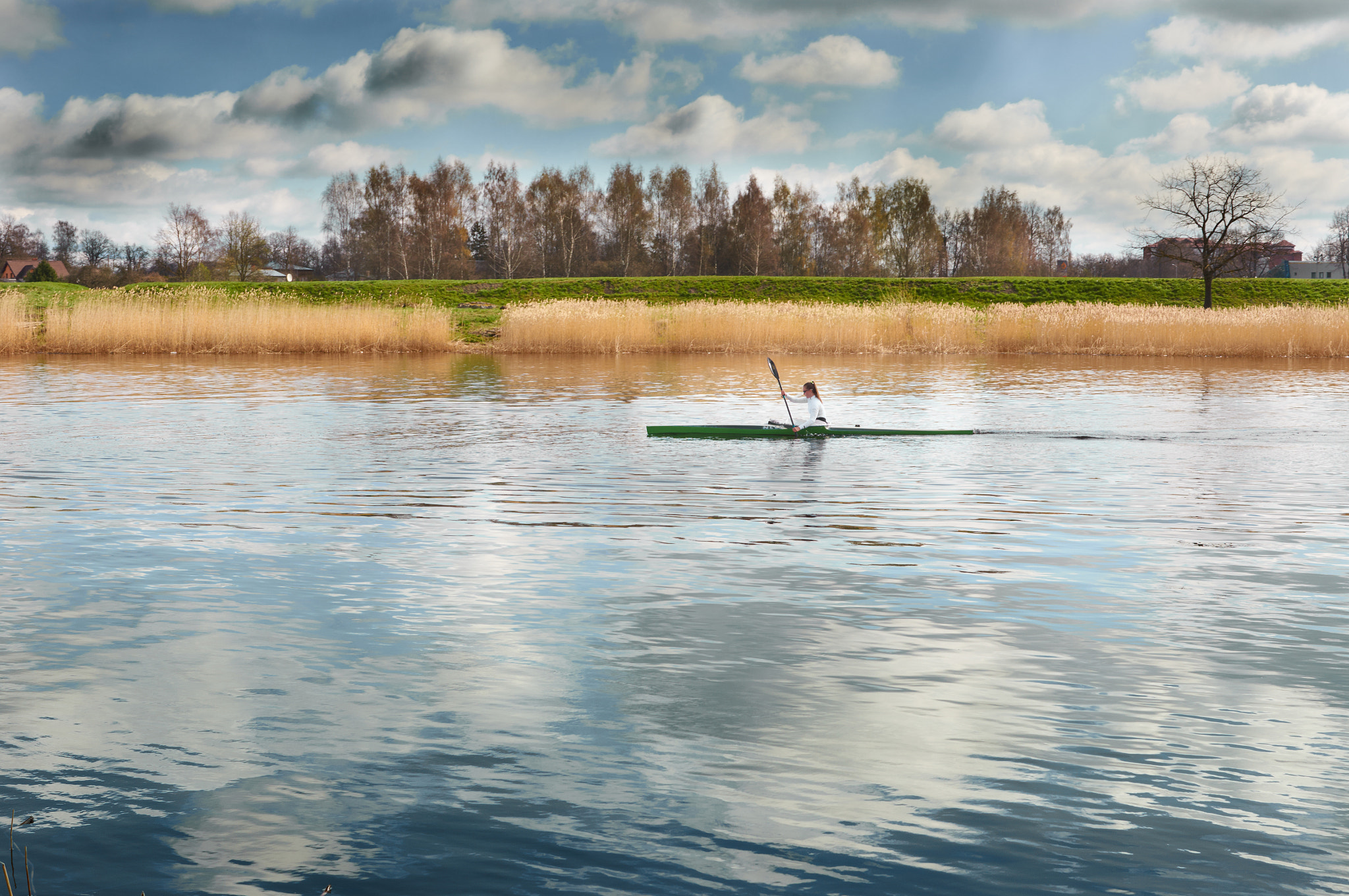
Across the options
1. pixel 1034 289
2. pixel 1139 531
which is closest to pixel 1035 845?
pixel 1139 531

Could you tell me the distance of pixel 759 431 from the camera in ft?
46.1

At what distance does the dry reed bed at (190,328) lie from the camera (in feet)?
95.8

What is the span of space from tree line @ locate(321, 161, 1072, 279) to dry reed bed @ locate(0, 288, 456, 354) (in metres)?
41.0

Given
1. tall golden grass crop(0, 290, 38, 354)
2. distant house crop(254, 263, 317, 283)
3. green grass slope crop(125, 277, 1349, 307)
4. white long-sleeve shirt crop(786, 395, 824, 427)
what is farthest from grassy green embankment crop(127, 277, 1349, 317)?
distant house crop(254, 263, 317, 283)

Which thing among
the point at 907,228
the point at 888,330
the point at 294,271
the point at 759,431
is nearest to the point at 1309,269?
the point at 907,228

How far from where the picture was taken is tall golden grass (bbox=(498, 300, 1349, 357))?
29.8m

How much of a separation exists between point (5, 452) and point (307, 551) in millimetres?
7295

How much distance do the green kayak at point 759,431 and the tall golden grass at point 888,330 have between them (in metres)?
16.4

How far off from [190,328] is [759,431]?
68.6ft

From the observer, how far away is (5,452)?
42.6 feet

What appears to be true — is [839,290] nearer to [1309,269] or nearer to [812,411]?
[812,411]

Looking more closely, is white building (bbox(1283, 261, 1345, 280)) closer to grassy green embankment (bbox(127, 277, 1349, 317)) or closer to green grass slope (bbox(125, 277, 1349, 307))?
green grass slope (bbox(125, 277, 1349, 307))

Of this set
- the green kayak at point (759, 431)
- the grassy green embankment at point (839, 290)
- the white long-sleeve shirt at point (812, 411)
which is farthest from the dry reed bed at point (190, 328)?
the grassy green embankment at point (839, 290)

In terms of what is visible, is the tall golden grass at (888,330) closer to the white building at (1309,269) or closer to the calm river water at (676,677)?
the calm river water at (676,677)
